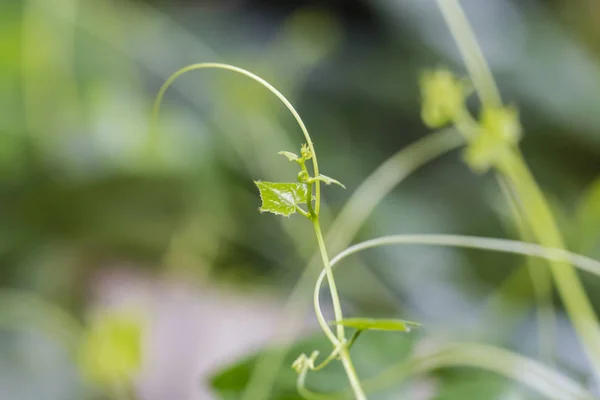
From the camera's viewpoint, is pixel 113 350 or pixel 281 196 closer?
pixel 281 196

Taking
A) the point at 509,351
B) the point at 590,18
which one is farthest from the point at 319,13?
the point at 509,351

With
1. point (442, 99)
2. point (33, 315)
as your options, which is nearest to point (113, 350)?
point (33, 315)

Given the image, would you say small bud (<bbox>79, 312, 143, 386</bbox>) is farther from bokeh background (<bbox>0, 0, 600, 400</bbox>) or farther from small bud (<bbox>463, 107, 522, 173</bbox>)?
small bud (<bbox>463, 107, 522, 173</bbox>)

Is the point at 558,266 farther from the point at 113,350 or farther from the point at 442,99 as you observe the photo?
the point at 113,350

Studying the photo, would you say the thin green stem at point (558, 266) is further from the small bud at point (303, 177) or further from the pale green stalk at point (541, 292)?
the small bud at point (303, 177)

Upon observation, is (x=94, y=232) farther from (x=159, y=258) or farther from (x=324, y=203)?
(x=324, y=203)

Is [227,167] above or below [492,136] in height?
above

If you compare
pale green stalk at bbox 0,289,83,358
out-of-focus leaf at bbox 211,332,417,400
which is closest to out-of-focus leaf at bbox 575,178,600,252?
out-of-focus leaf at bbox 211,332,417,400
